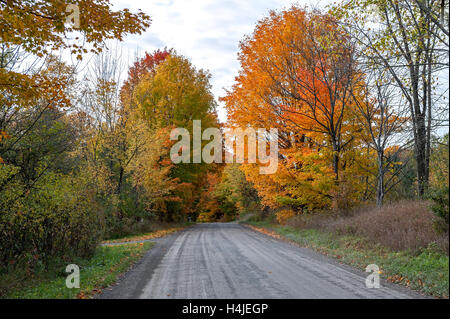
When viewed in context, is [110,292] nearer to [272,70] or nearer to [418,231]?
[418,231]

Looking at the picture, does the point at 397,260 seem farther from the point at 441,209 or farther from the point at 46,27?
the point at 46,27

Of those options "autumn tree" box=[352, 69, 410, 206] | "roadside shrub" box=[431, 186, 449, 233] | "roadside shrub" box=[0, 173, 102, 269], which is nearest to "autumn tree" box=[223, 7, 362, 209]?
"autumn tree" box=[352, 69, 410, 206]

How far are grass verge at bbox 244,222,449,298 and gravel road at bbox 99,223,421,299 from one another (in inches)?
19.2

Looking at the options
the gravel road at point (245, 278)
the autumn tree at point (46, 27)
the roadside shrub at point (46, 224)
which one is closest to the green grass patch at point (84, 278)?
the gravel road at point (245, 278)

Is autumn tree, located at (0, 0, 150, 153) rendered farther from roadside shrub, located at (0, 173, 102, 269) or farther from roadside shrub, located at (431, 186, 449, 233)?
roadside shrub, located at (431, 186, 449, 233)

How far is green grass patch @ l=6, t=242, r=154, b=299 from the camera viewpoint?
7163 mm

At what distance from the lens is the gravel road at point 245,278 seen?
22.6 ft

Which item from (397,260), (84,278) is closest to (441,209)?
(397,260)

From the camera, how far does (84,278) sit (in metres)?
8.52

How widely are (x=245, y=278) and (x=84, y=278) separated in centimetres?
401

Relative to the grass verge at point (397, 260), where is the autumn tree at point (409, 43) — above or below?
above

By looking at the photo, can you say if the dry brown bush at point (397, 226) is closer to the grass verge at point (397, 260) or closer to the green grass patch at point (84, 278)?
the grass verge at point (397, 260)

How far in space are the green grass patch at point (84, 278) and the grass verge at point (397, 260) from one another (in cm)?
693

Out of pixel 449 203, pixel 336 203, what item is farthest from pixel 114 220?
pixel 449 203
